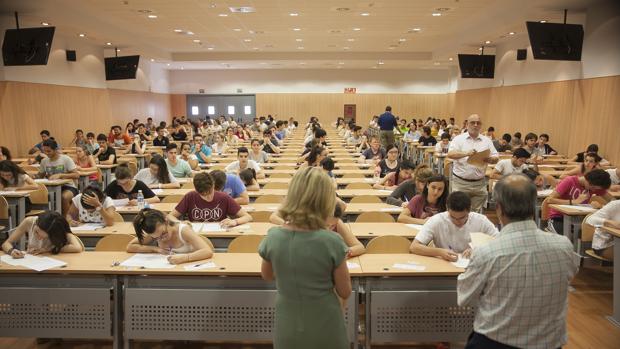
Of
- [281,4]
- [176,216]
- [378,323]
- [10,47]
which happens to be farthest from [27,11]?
[378,323]

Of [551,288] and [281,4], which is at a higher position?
[281,4]

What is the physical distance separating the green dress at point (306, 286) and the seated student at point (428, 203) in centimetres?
293

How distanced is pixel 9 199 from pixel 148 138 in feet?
35.7

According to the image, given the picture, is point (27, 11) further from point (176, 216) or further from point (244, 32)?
point (176, 216)

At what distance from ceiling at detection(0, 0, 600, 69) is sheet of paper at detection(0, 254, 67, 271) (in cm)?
830

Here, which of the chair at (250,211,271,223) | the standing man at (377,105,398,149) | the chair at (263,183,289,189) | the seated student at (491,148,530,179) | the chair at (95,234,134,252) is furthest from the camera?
the standing man at (377,105,398,149)

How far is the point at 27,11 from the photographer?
36.6ft

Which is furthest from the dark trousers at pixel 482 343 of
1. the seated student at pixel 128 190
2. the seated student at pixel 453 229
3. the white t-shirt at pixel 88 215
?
the seated student at pixel 128 190

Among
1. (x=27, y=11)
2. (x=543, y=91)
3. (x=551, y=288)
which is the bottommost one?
(x=551, y=288)

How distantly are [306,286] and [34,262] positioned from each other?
2584mm

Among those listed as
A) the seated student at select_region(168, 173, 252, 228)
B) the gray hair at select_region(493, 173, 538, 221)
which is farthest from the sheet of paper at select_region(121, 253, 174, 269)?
the gray hair at select_region(493, 173, 538, 221)

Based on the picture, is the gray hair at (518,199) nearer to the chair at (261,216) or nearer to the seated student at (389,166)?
the chair at (261,216)

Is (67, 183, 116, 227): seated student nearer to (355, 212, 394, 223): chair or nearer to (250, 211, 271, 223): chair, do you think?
(250, 211, 271, 223): chair

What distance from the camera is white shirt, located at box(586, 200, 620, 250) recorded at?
200 inches
